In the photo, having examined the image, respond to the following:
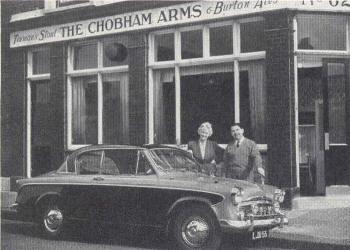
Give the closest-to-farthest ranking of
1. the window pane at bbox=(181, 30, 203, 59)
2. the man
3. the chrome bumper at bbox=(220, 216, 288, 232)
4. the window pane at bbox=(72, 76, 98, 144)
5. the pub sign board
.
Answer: the chrome bumper at bbox=(220, 216, 288, 232)
the man
the pub sign board
the window pane at bbox=(181, 30, 203, 59)
the window pane at bbox=(72, 76, 98, 144)

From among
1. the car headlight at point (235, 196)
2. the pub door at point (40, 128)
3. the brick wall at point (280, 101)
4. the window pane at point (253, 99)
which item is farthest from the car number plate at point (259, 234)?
the pub door at point (40, 128)

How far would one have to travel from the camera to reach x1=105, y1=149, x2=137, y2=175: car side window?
9.09 metres

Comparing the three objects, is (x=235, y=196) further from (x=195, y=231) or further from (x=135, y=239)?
(x=135, y=239)

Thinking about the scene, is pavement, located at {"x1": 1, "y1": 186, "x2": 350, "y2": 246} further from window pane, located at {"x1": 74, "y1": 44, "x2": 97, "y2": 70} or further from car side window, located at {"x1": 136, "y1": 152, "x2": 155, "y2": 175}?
window pane, located at {"x1": 74, "y1": 44, "x2": 97, "y2": 70}

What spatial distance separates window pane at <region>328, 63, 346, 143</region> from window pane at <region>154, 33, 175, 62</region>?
3810 millimetres

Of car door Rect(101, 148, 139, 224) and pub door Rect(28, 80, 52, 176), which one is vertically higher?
pub door Rect(28, 80, 52, 176)

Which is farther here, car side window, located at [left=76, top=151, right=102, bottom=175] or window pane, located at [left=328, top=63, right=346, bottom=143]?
window pane, located at [left=328, top=63, right=346, bottom=143]

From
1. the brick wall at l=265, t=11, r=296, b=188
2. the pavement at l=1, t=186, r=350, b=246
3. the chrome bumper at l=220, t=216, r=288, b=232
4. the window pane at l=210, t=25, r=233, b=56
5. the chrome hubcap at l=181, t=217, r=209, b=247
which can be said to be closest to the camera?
the chrome bumper at l=220, t=216, r=288, b=232

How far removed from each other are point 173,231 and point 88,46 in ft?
27.8

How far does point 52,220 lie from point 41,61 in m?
8.03

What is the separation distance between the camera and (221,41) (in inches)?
516

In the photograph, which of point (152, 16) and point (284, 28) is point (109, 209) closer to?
point (284, 28)

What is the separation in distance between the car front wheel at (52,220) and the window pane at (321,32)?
237 inches

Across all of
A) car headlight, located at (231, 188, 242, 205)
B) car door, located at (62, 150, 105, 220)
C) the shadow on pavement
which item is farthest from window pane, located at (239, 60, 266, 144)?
car headlight, located at (231, 188, 242, 205)
